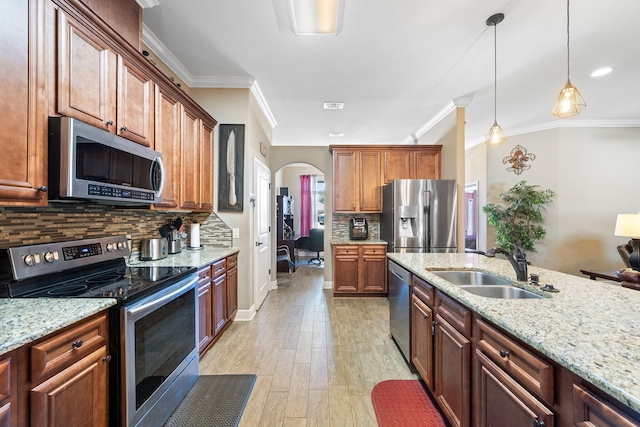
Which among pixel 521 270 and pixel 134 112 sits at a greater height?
pixel 134 112

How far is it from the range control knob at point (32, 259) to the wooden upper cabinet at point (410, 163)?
405cm

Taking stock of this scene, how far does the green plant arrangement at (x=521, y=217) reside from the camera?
176 inches

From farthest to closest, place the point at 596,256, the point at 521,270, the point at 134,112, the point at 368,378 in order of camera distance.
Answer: the point at 596,256, the point at 368,378, the point at 134,112, the point at 521,270

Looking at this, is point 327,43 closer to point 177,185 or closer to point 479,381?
point 177,185

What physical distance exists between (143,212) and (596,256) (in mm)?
6722

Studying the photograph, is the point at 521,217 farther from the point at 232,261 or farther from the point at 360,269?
the point at 232,261

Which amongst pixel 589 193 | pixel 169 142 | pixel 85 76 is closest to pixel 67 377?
pixel 85 76

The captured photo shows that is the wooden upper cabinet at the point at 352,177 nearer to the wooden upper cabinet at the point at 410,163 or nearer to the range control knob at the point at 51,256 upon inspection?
the wooden upper cabinet at the point at 410,163

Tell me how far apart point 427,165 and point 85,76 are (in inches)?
168

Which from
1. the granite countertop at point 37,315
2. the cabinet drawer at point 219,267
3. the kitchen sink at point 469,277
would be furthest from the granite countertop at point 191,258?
the kitchen sink at point 469,277

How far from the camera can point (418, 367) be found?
193cm

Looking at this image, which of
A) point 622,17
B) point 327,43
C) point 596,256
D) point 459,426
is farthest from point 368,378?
point 596,256

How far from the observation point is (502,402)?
1051 millimetres

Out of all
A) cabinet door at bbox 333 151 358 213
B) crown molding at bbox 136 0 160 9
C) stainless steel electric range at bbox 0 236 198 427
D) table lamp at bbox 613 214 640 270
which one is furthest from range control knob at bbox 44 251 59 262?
table lamp at bbox 613 214 640 270
